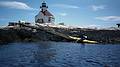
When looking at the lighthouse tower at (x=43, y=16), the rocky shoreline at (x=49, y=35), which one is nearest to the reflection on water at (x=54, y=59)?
the rocky shoreline at (x=49, y=35)

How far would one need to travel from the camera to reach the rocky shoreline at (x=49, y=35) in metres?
88.3

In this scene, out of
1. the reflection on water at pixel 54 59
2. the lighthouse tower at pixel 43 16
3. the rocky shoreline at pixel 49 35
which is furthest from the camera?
the lighthouse tower at pixel 43 16

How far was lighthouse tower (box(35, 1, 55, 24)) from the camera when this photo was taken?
433 feet

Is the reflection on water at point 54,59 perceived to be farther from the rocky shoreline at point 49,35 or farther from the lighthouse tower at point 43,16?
the lighthouse tower at point 43,16

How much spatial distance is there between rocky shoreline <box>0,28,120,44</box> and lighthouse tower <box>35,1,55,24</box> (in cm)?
2795

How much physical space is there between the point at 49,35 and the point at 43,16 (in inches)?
1481

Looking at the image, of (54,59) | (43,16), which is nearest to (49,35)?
(43,16)

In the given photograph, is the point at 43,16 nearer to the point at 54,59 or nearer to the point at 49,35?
the point at 49,35

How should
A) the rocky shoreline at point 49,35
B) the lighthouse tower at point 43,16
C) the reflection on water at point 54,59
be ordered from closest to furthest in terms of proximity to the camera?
the reflection on water at point 54,59 → the rocky shoreline at point 49,35 → the lighthouse tower at point 43,16

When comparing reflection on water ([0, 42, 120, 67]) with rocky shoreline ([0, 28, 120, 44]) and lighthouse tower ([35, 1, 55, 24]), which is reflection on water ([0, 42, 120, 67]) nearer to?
rocky shoreline ([0, 28, 120, 44])

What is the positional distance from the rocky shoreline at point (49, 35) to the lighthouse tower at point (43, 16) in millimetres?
27948

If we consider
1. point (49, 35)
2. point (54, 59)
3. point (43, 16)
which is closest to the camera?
point (54, 59)

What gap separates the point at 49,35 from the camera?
9588 cm

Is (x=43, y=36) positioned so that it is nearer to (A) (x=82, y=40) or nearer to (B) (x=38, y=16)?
(A) (x=82, y=40)
